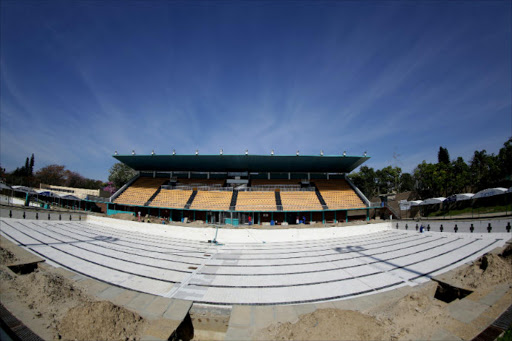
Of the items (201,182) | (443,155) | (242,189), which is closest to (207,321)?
(242,189)

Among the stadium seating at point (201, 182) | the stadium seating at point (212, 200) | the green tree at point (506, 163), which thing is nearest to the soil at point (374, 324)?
the stadium seating at point (212, 200)

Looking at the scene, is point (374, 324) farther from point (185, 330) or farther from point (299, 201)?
point (299, 201)

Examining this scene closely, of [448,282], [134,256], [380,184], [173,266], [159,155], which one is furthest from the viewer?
[380,184]

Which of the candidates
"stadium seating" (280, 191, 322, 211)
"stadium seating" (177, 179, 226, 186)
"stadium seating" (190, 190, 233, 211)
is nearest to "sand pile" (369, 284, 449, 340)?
"stadium seating" (280, 191, 322, 211)

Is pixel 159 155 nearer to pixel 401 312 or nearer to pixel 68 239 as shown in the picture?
pixel 68 239

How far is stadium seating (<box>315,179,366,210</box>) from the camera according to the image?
25375mm

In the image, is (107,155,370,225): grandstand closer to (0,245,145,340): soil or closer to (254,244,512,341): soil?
(0,245,145,340): soil

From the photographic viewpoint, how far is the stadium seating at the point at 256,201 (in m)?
23.2

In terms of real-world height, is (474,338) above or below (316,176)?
below

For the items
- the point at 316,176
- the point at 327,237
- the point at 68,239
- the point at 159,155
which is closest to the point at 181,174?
the point at 159,155

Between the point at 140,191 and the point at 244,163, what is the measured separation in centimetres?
1573

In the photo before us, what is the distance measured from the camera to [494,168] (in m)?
31.1

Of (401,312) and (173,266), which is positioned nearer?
(401,312)

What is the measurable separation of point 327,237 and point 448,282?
1157 centimetres
